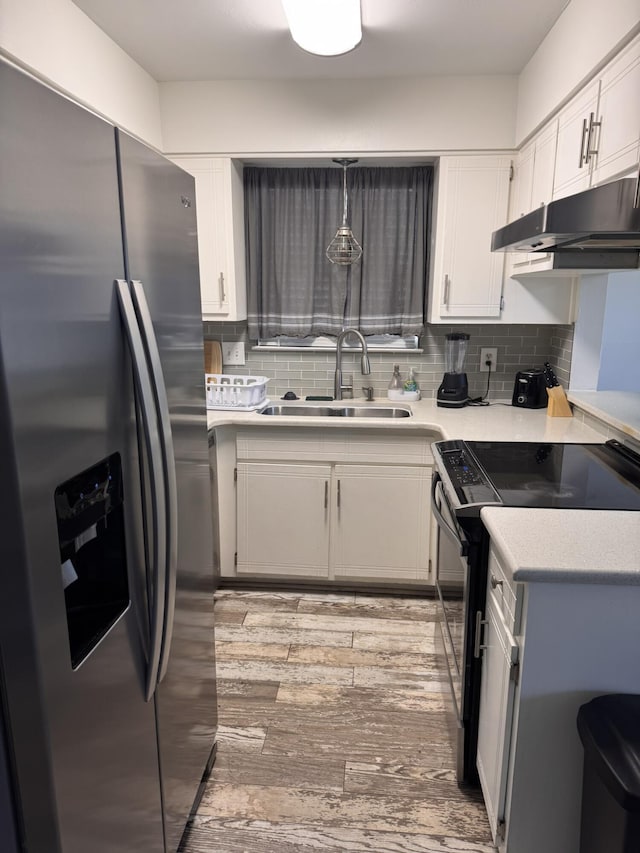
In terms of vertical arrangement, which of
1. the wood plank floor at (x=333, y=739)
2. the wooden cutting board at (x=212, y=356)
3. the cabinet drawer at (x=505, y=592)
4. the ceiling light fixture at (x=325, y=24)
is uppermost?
the ceiling light fixture at (x=325, y=24)

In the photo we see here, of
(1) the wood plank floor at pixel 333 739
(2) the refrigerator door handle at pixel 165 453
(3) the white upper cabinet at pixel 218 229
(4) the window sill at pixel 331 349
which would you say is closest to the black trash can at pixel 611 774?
(1) the wood plank floor at pixel 333 739

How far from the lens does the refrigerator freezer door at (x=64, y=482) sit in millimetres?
798

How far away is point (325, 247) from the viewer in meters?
3.30

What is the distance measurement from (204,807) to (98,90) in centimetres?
256

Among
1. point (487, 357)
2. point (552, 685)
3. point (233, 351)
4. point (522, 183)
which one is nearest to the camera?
point (552, 685)

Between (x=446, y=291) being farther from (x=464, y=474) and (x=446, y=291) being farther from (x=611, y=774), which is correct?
(x=611, y=774)

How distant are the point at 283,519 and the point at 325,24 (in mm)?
2088

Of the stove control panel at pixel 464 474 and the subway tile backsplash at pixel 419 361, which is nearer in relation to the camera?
the stove control panel at pixel 464 474

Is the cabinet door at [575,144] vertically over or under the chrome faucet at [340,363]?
over

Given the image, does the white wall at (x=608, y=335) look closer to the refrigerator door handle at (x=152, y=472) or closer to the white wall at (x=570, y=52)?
the white wall at (x=570, y=52)

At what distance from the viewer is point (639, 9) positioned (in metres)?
1.59

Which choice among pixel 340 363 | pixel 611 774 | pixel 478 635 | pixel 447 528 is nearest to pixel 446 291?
pixel 340 363

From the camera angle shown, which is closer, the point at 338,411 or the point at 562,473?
the point at 562,473

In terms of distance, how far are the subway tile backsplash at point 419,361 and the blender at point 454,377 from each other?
79mm
